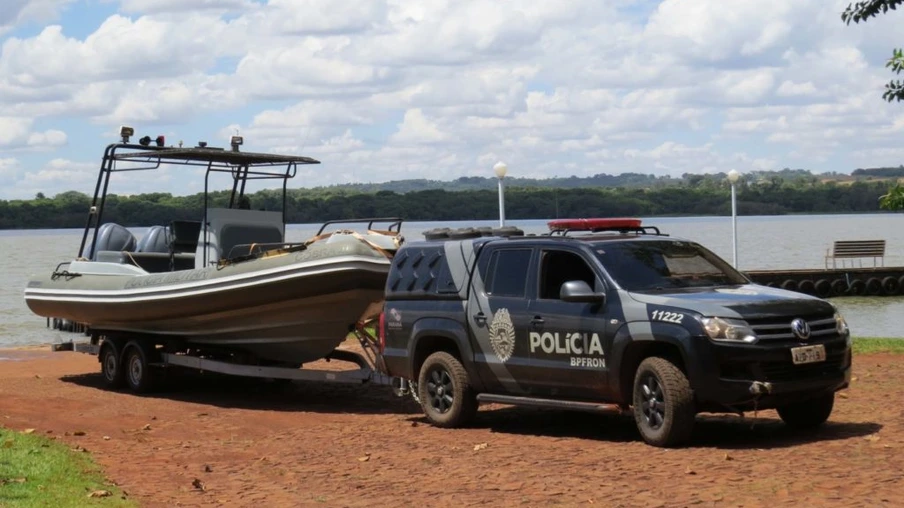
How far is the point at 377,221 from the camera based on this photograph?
51.2 ft

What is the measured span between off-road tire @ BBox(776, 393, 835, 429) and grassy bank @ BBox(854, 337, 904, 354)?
777cm

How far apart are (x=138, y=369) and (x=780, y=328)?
9.73 metres

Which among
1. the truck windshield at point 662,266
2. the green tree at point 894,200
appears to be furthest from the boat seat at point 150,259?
the green tree at point 894,200

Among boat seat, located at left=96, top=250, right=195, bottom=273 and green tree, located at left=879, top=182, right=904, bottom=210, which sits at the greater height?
green tree, located at left=879, top=182, right=904, bottom=210

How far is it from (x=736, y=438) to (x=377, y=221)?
224 inches

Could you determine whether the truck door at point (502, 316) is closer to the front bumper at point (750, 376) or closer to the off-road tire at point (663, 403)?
the off-road tire at point (663, 403)

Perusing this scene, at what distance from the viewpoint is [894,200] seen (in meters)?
16.3

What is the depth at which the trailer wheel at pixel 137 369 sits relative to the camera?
689 inches

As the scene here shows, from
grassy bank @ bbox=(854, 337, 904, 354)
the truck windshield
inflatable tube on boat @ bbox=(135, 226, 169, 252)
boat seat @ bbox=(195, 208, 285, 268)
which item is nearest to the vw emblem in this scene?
the truck windshield

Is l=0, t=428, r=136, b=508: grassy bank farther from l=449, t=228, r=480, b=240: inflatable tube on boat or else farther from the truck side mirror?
l=449, t=228, r=480, b=240: inflatable tube on boat

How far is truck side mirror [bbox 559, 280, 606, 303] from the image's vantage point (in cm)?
1140

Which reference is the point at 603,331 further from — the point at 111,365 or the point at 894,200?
the point at 111,365

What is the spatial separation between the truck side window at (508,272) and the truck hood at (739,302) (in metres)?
1.47

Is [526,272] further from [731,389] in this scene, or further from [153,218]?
[153,218]
